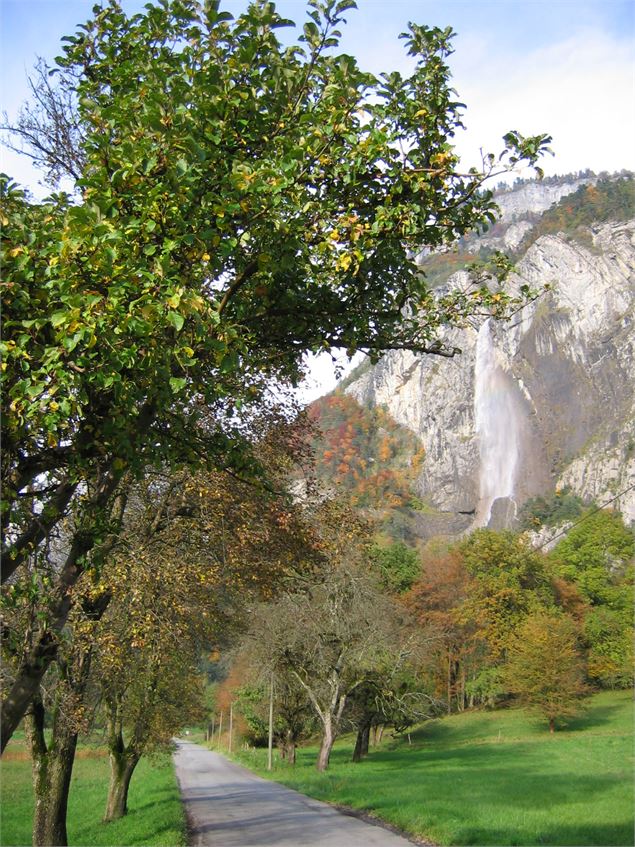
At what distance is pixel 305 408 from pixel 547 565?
213 ft

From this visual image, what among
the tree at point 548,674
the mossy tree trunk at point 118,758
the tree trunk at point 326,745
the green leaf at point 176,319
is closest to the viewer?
the green leaf at point 176,319

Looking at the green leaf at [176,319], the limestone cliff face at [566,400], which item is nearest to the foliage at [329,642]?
the green leaf at [176,319]

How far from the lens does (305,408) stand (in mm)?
14430

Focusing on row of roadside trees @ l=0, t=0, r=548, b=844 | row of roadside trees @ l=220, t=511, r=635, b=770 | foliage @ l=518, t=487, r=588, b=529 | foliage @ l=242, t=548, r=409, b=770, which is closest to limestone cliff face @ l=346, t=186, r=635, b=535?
foliage @ l=518, t=487, r=588, b=529

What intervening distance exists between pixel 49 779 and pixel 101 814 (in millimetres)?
14226

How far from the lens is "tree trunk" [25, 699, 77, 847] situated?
44.1 ft

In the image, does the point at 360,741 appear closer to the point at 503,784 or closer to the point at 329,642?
the point at 329,642

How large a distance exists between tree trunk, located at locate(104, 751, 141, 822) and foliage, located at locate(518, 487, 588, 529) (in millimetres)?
109008

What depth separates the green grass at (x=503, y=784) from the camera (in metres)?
14.7

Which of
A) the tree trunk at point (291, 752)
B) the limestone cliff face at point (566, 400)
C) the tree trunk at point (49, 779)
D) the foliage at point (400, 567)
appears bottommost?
the tree trunk at point (291, 752)

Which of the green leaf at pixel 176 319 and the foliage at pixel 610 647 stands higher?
the green leaf at pixel 176 319

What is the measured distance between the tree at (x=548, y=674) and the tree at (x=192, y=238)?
5006 centimetres

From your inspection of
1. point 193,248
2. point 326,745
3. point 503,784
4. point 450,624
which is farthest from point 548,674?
point 193,248

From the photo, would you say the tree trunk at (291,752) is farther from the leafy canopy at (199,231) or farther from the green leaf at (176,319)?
the green leaf at (176,319)
